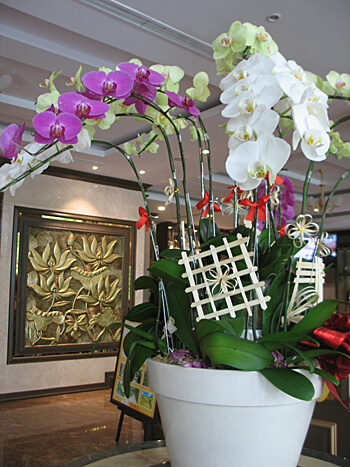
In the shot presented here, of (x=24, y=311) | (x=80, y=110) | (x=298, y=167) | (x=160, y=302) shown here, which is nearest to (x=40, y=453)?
(x=24, y=311)

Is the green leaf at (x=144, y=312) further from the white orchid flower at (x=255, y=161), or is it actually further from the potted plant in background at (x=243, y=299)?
the white orchid flower at (x=255, y=161)

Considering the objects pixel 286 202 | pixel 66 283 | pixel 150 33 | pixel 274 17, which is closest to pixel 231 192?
pixel 286 202

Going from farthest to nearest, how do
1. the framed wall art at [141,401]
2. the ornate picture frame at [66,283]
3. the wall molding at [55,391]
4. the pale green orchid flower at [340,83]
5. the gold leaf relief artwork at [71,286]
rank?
the gold leaf relief artwork at [71,286], the ornate picture frame at [66,283], the wall molding at [55,391], the framed wall art at [141,401], the pale green orchid flower at [340,83]

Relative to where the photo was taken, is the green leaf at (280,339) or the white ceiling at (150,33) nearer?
the green leaf at (280,339)

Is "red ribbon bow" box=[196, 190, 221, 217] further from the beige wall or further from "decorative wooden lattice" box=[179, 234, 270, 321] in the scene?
the beige wall

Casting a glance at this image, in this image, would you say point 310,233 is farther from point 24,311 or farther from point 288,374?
point 24,311

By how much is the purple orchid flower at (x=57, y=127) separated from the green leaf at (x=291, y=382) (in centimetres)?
41

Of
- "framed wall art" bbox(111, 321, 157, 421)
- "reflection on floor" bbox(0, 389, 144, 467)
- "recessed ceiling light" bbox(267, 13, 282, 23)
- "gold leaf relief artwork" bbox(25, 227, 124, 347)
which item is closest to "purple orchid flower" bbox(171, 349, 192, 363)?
"framed wall art" bbox(111, 321, 157, 421)

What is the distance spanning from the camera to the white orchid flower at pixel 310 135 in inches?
23.1

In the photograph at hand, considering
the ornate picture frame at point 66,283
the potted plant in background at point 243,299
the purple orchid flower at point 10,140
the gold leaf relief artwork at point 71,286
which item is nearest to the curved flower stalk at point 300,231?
the potted plant in background at point 243,299

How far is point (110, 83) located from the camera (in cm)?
65

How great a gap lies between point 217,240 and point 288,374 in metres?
0.22

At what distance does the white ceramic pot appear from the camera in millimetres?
592

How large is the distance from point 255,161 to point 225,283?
0.17 m
